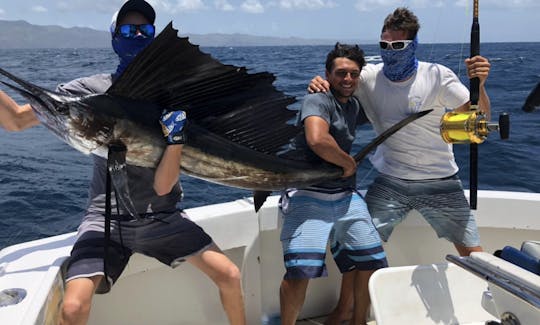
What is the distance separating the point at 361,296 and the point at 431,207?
20.1 inches

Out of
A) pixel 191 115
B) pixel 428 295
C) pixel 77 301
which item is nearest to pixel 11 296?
pixel 77 301

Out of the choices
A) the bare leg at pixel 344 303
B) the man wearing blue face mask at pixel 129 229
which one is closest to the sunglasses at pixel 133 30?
the man wearing blue face mask at pixel 129 229

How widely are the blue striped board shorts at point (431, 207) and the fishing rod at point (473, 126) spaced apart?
0.38 ft

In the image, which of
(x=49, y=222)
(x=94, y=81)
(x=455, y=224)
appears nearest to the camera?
(x=94, y=81)

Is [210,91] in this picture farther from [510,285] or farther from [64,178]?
[64,178]

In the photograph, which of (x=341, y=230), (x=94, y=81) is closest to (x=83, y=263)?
(x=94, y=81)

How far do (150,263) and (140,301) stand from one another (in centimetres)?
21

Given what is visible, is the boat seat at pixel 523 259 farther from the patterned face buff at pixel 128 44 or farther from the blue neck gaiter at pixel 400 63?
the patterned face buff at pixel 128 44

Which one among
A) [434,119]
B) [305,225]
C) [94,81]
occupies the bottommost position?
[305,225]

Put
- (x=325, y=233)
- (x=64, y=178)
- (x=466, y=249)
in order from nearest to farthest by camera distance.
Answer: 1. (x=325, y=233)
2. (x=466, y=249)
3. (x=64, y=178)

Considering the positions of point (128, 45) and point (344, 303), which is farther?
point (344, 303)

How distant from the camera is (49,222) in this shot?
462cm

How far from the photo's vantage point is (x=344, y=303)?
241 cm

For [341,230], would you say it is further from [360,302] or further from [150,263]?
[150,263]
